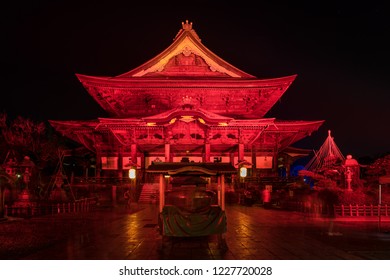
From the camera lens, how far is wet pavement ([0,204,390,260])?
10.5m

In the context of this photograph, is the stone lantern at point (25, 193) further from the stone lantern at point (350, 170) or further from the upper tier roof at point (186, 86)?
the stone lantern at point (350, 170)

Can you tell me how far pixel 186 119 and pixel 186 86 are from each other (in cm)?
416

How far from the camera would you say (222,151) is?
3728cm

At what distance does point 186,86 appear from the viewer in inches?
1318

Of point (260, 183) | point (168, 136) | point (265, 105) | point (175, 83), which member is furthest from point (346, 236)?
point (265, 105)

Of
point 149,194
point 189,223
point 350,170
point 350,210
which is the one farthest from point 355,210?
point 149,194

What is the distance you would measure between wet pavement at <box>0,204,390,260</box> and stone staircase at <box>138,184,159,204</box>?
359 inches

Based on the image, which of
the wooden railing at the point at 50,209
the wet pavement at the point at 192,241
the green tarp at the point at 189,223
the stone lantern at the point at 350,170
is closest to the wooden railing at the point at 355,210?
the wet pavement at the point at 192,241

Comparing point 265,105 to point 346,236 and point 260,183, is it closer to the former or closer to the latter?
point 260,183

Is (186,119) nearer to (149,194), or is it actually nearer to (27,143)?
(149,194)

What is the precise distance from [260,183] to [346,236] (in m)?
15.3

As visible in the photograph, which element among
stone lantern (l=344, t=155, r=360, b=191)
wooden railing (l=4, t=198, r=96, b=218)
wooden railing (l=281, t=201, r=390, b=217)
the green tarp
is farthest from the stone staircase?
the green tarp

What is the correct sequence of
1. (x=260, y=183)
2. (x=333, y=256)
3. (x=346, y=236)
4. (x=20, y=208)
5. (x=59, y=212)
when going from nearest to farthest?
(x=333, y=256), (x=346, y=236), (x=20, y=208), (x=59, y=212), (x=260, y=183)

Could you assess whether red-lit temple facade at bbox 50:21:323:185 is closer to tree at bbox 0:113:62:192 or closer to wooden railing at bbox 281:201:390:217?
tree at bbox 0:113:62:192
